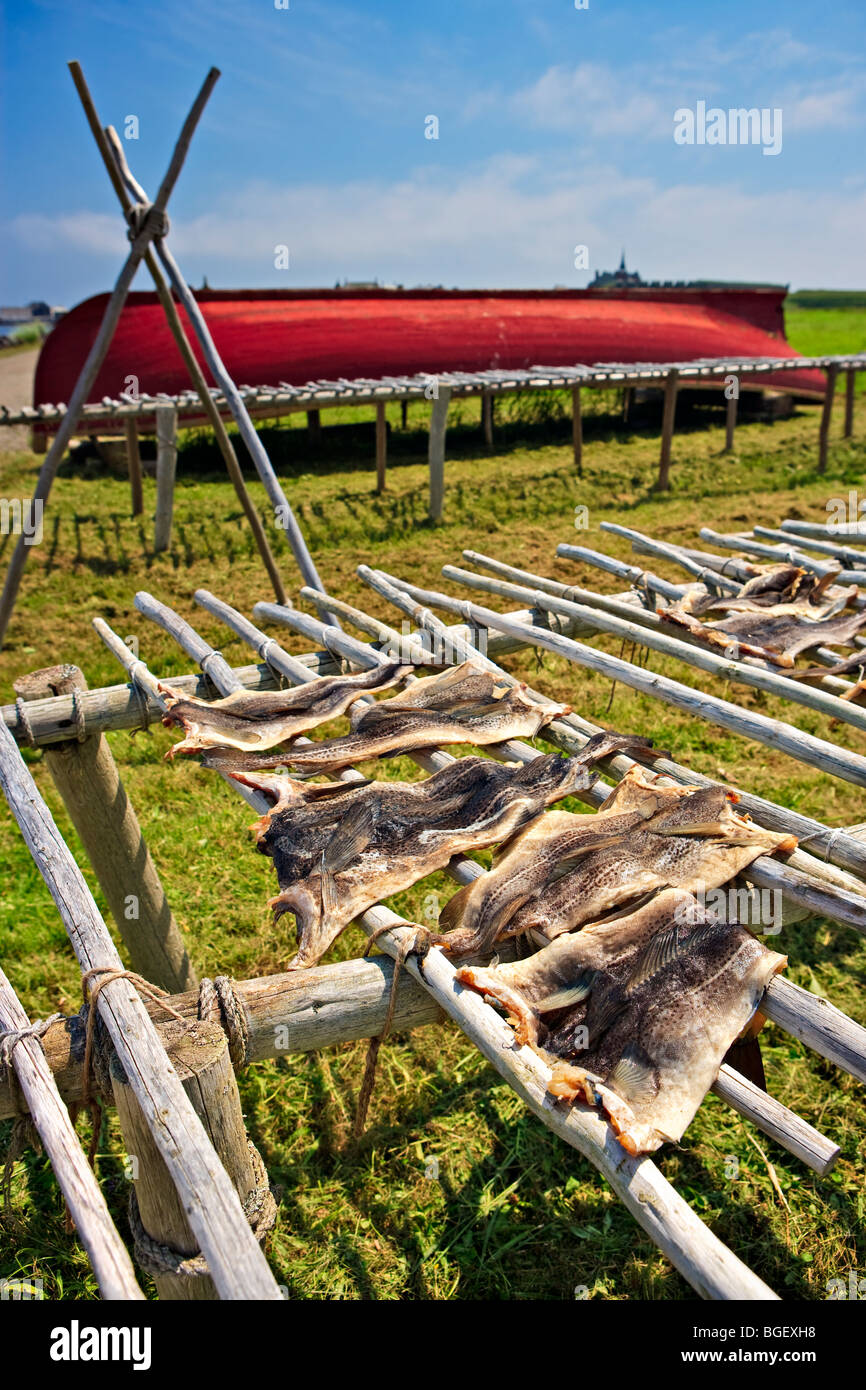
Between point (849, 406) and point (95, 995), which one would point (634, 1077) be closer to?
point (95, 995)

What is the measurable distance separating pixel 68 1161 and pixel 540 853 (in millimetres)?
1398

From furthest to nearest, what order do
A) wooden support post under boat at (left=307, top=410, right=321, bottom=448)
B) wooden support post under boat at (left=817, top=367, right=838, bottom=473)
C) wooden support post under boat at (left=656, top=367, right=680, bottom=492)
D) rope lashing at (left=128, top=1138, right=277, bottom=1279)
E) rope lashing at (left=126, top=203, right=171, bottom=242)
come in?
wooden support post under boat at (left=307, top=410, right=321, bottom=448) < wooden support post under boat at (left=817, top=367, right=838, bottom=473) < wooden support post under boat at (left=656, top=367, right=680, bottom=492) < rope lashing at (left=126, top=203, right=171, bottom=242) < rope lashing at (left=128, top=1138, right=277, bottom=1279)

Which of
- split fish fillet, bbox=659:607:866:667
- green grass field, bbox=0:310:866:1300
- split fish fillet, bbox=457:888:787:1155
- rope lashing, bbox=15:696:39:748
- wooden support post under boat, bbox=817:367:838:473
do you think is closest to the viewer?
split fish fillet, bbox=457:888:787:1155

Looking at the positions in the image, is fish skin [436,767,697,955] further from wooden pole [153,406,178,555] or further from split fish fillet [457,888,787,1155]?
wooden pole [153,406,178,555]

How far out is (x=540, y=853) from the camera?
2570 millimetres

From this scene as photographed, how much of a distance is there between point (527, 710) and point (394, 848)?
1061mm

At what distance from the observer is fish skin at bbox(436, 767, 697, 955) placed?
2.34 metres

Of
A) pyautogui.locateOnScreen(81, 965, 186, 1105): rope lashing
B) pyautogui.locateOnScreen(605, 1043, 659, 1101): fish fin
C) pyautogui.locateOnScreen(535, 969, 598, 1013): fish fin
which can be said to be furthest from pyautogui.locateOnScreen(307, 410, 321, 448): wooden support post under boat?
pyautogui.locateOnScreen(605, 1043, 659, 1101): fish fin

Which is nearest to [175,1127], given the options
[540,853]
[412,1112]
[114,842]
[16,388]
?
[540,853]

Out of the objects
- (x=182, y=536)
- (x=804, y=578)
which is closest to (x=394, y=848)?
(x=804, y=578)

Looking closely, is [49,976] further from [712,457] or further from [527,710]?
[712,457]

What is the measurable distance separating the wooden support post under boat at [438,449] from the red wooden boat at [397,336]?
4.99 m

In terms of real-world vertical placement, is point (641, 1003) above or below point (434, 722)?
below

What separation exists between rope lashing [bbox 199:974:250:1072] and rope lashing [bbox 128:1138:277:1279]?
31cm
